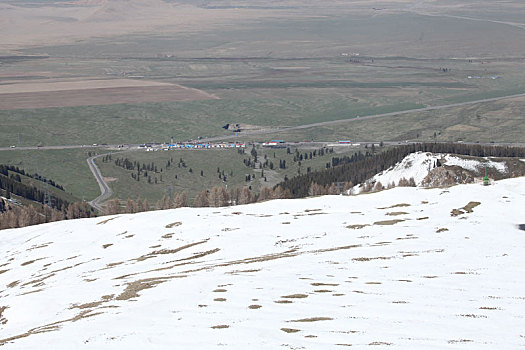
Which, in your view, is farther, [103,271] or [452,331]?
[103,271]

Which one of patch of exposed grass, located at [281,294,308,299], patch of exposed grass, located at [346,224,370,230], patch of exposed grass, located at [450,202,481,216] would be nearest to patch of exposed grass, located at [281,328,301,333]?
patch of exposed grass, located at [281,294,308,299]

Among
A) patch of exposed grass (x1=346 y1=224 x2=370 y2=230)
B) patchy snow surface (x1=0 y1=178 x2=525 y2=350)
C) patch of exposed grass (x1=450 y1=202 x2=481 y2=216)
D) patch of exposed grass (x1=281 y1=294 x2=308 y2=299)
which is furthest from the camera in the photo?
patch of exposed grass (x1=450 y1=202 x2=481 y2=216)

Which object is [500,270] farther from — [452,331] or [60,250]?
[60,250]

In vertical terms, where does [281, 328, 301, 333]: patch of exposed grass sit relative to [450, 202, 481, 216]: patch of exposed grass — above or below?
above

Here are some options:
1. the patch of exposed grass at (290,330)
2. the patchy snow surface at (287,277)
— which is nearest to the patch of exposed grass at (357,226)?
the patchy snow surface at (287,277)

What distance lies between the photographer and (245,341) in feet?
147

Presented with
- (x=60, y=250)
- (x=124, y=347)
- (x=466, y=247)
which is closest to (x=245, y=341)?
(x=124, y=347)

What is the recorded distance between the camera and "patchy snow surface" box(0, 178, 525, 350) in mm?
47219

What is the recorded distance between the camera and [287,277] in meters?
69.2

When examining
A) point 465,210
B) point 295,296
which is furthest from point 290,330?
point 465,210

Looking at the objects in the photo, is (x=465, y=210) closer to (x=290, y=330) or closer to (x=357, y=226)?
(x=357, y=226)

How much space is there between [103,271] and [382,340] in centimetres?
6361

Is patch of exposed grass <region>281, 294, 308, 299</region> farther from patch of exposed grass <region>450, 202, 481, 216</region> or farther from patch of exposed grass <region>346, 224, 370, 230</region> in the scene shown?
patch of exposed grass <region>450, 202, 481, 216</region>

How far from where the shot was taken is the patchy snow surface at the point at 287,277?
47.2 m
